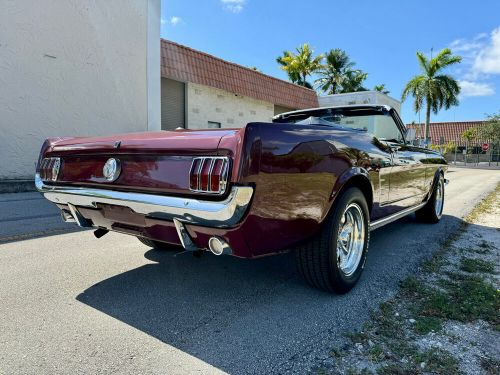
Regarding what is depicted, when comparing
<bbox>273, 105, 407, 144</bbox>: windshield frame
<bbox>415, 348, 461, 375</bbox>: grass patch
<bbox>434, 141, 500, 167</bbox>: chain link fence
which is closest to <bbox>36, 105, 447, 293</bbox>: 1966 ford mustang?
<bbox>415, 348, 461, 375</bbox>: grass patch

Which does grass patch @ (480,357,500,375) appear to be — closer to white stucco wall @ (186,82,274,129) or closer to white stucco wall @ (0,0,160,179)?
white stucco wall @ (0,0,160,179)

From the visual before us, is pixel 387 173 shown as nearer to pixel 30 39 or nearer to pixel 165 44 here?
pixel 30 39

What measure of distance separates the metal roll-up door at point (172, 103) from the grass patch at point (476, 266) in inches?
452

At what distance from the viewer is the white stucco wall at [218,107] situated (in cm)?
1403

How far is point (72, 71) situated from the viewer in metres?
10.0

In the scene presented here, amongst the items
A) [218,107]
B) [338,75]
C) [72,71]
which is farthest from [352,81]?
[72,71]

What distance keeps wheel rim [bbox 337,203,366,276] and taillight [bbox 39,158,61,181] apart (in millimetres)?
2252

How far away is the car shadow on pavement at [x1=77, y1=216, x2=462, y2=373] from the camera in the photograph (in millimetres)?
2188

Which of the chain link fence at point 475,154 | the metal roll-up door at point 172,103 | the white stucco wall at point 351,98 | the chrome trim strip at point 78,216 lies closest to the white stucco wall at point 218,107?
the metal roll-up door at point 172,103

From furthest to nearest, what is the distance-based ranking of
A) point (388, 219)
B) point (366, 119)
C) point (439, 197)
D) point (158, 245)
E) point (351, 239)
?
point (439, 197), point (366, 119), point (158, 245), point (388, 219), point (351, 239)

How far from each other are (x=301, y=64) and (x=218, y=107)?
2031cm

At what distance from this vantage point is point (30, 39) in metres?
9.19

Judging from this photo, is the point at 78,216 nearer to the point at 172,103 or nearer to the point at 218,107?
the point at 172,103

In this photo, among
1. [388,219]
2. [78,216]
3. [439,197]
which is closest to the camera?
[78,216]
